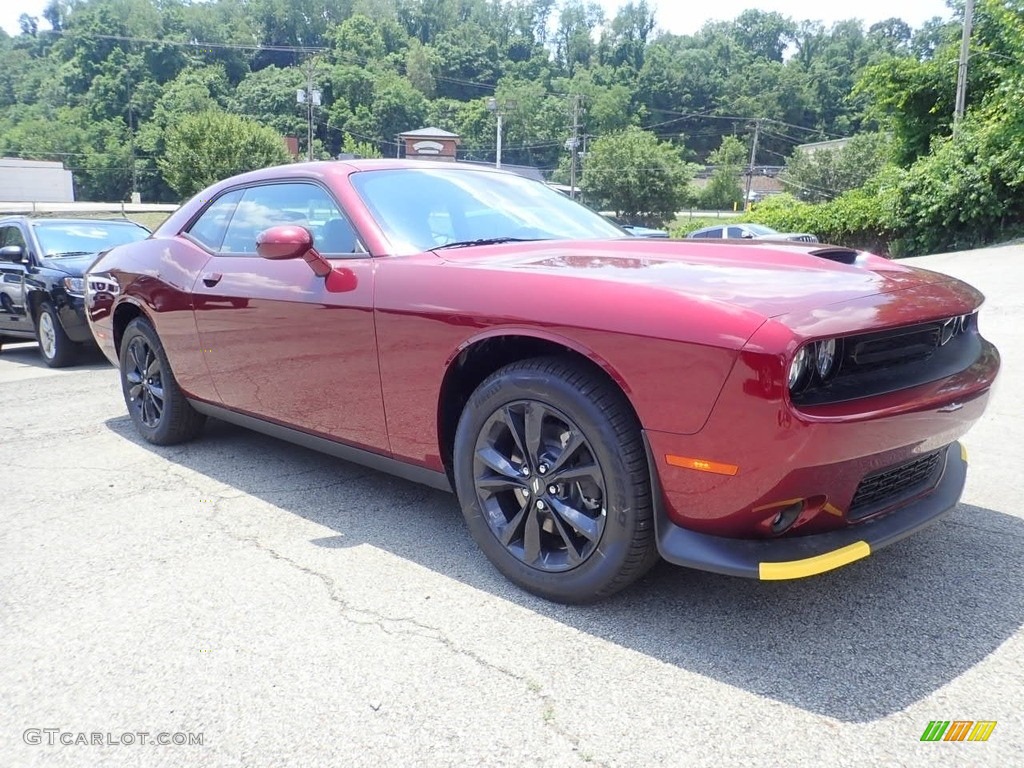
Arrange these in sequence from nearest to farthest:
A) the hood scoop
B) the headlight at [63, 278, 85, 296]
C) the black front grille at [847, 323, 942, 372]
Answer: the black front grille at [847, 323, 942, 372]
the hood scoop
the headlight at [63, 278, 85, 296]

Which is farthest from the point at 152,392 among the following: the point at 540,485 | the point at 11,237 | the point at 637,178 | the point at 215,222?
the point at 637,178

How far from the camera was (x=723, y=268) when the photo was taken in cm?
245

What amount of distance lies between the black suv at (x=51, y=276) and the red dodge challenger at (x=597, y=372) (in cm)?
485

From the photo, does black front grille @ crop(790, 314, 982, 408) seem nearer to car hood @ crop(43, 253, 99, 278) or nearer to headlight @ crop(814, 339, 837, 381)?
headlight @ crop(814, 339, 837, 381)

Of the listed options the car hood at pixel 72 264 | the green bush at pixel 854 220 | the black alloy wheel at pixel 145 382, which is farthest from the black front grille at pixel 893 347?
the green bush at pixel 854 220

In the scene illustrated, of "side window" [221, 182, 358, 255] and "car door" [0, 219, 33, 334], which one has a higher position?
"side window" [221, 182, 358, 255]

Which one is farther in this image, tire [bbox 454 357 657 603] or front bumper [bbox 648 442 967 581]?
tire [bbox 454 357 657 603]

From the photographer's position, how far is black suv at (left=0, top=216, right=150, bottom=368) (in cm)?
759

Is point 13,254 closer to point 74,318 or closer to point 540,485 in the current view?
point 74,318

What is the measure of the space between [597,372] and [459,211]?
49.3 inches

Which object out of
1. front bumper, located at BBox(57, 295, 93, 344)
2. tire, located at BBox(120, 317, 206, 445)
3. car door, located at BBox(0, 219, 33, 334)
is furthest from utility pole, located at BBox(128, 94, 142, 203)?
tire, located at BBox(120, 317, 206, 445)

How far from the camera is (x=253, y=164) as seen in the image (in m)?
55.2

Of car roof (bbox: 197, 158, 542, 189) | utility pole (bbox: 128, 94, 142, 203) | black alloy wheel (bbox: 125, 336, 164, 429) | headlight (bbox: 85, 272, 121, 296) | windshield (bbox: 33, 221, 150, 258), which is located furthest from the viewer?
utility pole (bbox: 128, 94, 142, 203)

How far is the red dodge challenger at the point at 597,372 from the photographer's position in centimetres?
204
